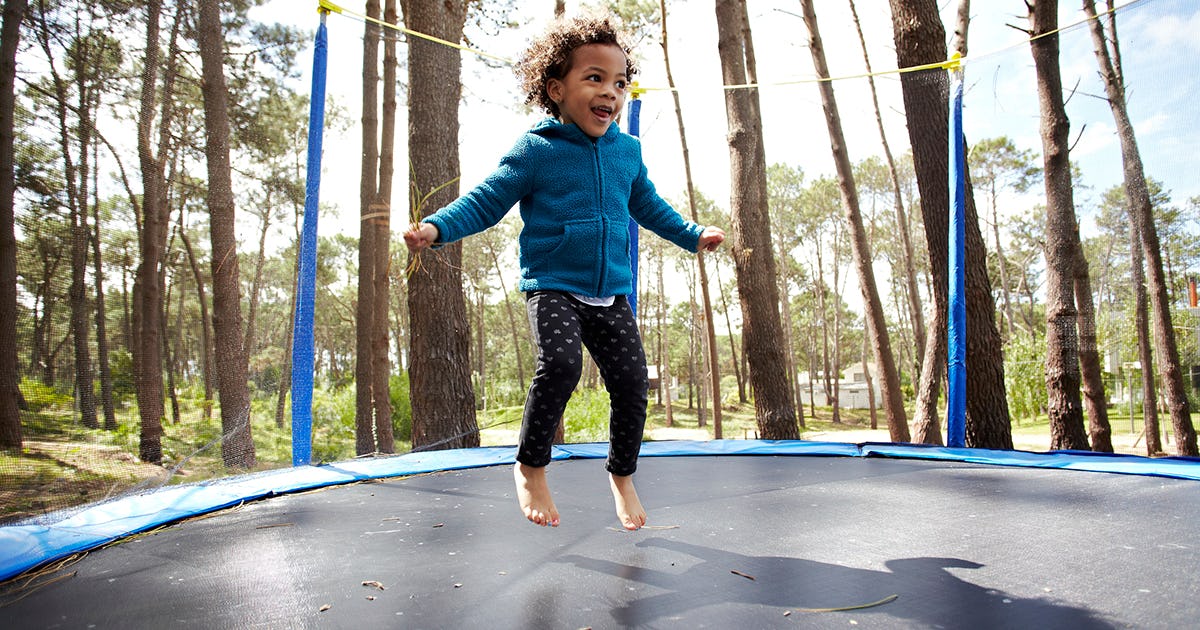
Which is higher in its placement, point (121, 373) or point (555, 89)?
point (555, 89)

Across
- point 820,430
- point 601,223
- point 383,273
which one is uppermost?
point 383,273

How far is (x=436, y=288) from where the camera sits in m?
3.12

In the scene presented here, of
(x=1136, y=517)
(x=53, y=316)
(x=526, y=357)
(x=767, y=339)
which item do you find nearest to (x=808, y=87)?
(x=767, y=339)

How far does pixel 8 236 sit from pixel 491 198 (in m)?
1.25

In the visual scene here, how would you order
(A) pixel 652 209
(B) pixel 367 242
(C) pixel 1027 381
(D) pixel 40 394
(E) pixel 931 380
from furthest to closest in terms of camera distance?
(C) pixel 1027 381 → (B) pixel 367 242 → (E) pixel 931 380 → (D) pixel 40 394 → (A) pixel 652 209

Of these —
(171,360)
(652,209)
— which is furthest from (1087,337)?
(171,360)

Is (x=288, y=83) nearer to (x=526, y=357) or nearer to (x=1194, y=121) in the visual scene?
(x=1194, y=121)

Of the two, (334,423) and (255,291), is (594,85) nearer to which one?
(255,291)

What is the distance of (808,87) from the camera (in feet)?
16.3

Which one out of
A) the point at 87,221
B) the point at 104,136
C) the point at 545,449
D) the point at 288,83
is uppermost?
the point at 288,83

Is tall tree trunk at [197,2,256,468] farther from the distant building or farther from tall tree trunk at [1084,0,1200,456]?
the distant building

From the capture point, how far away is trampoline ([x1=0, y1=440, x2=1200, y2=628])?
34.5 inches

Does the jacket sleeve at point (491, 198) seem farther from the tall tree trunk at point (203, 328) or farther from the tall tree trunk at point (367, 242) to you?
the tall tree trunk at point (367, 242)

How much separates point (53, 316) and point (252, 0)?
176cm
